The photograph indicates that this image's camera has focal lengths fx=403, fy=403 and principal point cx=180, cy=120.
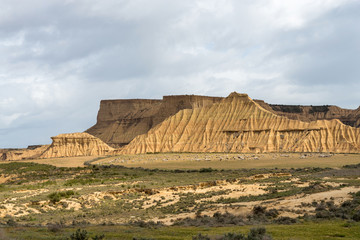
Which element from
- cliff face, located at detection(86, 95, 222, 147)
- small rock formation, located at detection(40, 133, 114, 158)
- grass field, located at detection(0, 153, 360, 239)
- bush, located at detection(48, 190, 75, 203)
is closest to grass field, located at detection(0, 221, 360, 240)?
grass field, located at detection(0, 153, 360, 239)

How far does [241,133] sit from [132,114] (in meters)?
71.5

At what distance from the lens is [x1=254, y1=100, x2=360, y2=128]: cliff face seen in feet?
516

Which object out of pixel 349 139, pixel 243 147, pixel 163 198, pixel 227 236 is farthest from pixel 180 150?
pixel 227 236

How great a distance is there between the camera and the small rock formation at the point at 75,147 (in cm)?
12465

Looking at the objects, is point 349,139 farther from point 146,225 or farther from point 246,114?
point 146,225

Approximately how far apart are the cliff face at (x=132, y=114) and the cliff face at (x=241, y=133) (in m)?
21.9

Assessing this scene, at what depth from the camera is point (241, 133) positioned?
106 m

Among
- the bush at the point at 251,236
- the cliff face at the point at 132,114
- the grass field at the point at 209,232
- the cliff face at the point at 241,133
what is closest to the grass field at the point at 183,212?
the grass field at the point at 209,232

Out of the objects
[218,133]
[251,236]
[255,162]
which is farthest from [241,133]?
[251,236]

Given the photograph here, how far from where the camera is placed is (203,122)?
116m

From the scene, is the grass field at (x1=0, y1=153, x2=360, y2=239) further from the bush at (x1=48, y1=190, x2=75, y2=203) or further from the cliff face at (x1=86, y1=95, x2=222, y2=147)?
the cliff face at (x1=86, y1=95, x2=222, y2=147)

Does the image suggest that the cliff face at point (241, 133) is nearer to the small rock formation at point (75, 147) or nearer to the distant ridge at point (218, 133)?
the distant ridge at point (218, 133)

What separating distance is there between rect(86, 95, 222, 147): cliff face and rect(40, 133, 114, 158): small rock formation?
79.1 ft

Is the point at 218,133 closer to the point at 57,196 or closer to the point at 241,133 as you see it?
the point at 241,133
